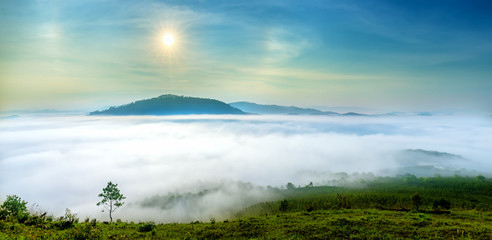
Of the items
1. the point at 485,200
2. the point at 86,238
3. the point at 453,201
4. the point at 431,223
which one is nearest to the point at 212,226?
the point at 86,238

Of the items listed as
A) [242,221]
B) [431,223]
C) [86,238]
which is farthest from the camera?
[242,221]

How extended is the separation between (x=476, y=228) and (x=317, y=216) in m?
17.9

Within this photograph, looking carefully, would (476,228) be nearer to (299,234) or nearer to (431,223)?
(431,223)

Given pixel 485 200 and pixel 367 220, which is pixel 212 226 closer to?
pixel 367 220

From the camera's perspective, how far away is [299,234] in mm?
26203

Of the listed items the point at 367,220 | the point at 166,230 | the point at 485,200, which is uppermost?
the point at 367,220

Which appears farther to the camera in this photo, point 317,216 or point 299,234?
point 317,216

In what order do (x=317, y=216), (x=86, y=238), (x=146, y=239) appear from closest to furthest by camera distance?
(x=86, y=238), (x=146, y=239), (x=317, y=216)

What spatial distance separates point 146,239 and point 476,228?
120 ft

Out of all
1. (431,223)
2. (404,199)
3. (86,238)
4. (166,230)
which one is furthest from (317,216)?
(404,199)

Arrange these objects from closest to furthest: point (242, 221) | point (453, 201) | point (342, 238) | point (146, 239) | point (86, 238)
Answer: point (86, 238) < point (342, 238) < point (146, 239) < point (242, 221) < point (453, 201)

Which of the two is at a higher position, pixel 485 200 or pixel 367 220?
pixel 367 220

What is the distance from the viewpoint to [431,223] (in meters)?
28.3

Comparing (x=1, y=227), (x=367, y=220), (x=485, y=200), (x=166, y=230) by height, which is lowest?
(x=485, y=200)
